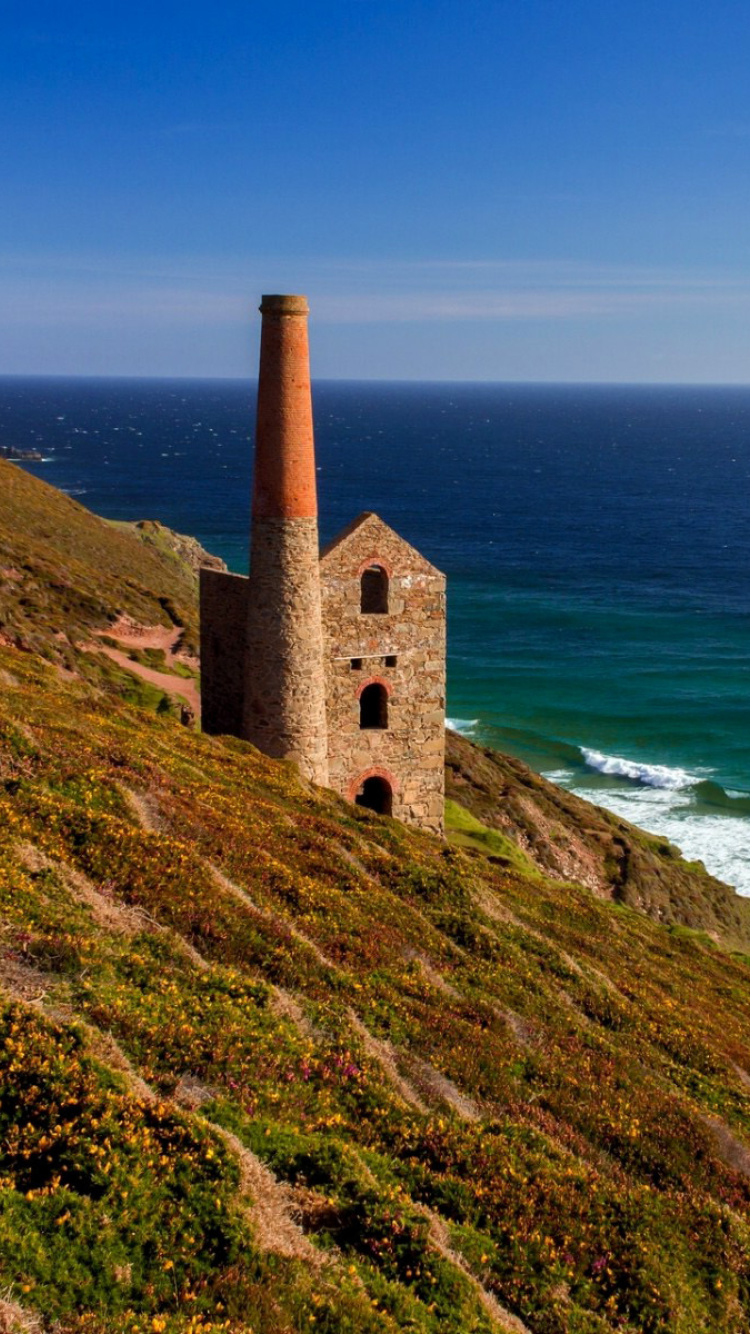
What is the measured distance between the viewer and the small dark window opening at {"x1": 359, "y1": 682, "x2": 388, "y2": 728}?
28.4 m

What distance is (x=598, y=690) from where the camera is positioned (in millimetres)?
68562

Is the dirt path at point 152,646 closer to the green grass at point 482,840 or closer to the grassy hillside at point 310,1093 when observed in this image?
the green grass at point 482,840

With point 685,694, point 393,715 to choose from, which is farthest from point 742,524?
point 393,715

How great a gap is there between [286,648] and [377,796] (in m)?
5.55

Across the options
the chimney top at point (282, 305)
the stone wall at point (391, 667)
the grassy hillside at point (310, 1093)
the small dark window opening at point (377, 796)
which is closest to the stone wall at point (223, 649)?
the stone wall at point (391, 667)

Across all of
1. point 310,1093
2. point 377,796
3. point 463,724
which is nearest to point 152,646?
point 463,724

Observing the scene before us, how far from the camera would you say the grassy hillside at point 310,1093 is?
833 centimetres

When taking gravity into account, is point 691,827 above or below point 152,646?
below

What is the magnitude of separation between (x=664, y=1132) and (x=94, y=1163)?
7.37 meters

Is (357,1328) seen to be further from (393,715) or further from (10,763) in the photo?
(393,715)

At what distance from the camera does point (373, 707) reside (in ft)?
94.7

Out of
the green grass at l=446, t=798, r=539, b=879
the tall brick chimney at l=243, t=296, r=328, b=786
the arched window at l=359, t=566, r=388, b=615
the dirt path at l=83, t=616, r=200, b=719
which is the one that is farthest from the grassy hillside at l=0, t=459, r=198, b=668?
the green grass at l=446, t=798, r=539, b=879

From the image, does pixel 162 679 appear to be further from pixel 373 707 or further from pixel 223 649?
pixel 373 707

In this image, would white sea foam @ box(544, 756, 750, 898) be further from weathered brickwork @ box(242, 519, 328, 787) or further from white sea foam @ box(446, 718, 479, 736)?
weathered brickwork @ box(242, 519, 328, 787)
